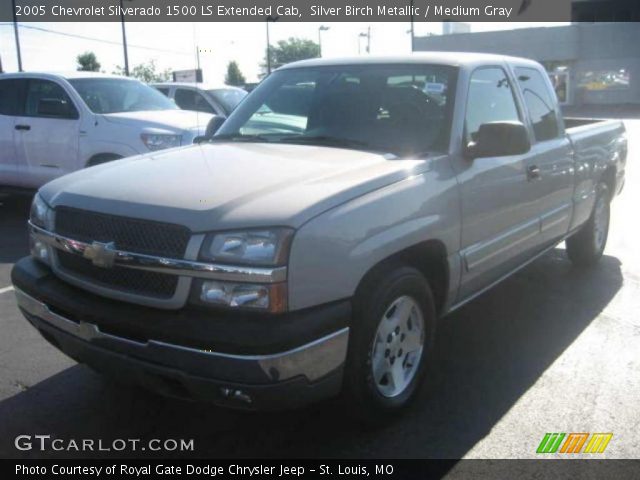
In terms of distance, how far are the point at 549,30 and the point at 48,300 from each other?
4258 cm

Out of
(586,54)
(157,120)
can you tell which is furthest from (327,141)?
(586,54)

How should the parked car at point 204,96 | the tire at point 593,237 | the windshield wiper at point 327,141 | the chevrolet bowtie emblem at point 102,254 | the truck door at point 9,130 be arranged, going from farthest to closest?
the parked car at point 204,96 → the truck door at point 9,130 → the tire at point 593,237 → the windshield wiper at point 327,141 → the chevrolet bowtie emblem at point 102,254

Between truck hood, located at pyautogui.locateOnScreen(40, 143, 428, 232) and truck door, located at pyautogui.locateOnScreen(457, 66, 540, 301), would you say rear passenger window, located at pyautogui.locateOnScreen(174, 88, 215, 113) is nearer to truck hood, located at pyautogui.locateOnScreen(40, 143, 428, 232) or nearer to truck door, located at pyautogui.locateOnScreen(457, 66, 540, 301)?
truck door, located at pyautogui.locateOnScreen(457, 66, 540, 301)

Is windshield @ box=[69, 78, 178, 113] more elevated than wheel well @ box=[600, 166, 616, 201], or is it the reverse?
windshield @ box=[69, 78, 178, 113]

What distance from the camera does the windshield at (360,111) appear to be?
12.9 ft

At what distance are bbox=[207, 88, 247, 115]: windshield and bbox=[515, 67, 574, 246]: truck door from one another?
8858mm

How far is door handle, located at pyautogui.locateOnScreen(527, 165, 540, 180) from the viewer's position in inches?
175

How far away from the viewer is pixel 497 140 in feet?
12.4

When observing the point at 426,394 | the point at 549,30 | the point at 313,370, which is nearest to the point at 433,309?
the point at 426,394

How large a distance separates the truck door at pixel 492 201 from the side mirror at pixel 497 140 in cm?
9

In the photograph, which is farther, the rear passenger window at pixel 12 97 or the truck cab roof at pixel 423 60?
the rear passenger window at pixel 12 97

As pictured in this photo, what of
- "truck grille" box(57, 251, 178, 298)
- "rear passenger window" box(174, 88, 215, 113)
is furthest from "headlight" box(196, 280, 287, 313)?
"rear passenger window" box(174, 88, 215, 113)

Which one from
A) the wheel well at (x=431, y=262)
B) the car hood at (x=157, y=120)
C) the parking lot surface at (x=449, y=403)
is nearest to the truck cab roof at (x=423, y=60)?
the wheel well at (x=431, y=262)

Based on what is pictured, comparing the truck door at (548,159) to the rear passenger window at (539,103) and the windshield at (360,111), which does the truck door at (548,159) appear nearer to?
the rear passenger window at (539,103)
